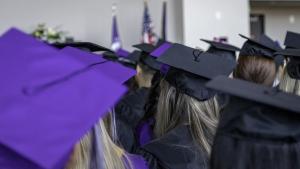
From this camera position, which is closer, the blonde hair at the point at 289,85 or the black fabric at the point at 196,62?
the black fabric at the point at 196,62

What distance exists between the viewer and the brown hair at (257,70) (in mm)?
2559

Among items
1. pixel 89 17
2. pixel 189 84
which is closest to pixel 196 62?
pixel 189 84

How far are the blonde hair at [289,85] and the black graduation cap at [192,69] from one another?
1.19ft

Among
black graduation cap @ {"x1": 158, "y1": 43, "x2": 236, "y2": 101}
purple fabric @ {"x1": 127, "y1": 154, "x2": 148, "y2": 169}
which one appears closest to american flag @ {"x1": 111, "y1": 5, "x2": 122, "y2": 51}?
black graduation cap @ {"x1": 158, "y1": 43, "x2": 236, "y2": 101}

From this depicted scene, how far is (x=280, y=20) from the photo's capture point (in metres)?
12.1

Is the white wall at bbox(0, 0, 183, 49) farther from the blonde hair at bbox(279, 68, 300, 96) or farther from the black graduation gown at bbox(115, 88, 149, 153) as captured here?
the blonde hair at bbox(279, 68, 300, 96)

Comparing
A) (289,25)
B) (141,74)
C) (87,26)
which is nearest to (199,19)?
(87,26)

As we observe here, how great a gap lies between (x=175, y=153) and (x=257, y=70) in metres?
1.01

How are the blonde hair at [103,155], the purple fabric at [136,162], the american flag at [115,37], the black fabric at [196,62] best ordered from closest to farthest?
the blonde hair at [103,155] < the purple fabric at [136,162] < the black fabric at [196,62] < the american flag at [115,37]

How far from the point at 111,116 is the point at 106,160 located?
427 mm

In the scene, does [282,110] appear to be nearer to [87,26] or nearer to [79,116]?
[79,116]

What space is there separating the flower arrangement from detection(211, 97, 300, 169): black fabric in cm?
672

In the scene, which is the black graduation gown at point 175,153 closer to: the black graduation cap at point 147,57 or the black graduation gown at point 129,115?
the black graduation gown at point 129,115

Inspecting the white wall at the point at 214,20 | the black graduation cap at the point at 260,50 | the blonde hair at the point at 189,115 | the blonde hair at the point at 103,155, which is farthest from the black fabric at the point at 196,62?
the white wall at the point at 214,20
